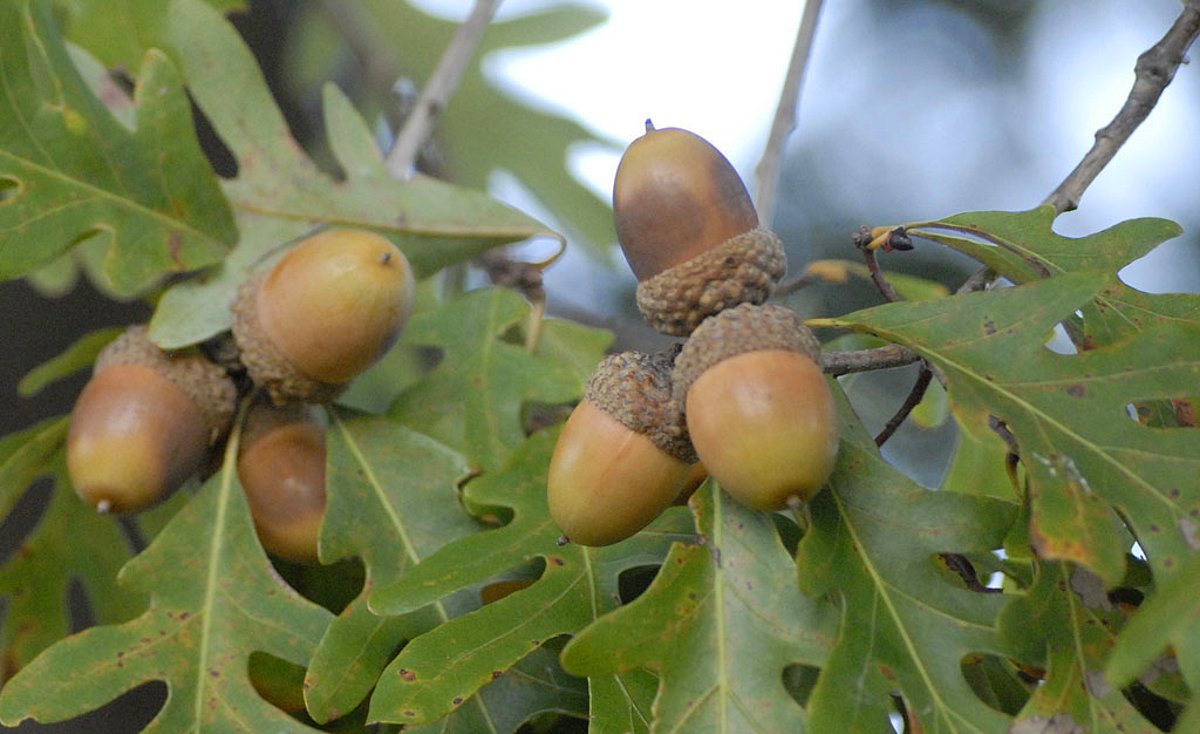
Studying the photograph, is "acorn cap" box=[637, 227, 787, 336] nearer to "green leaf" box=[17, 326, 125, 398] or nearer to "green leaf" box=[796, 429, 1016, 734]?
"green leaf" box=[796, 429, 1016, 734]

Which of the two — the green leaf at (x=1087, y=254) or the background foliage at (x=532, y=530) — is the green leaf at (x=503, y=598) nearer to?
the background foliage at (x=532, y=530)

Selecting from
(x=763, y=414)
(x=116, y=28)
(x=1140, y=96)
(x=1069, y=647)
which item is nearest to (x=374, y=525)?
(x=763, y=414)

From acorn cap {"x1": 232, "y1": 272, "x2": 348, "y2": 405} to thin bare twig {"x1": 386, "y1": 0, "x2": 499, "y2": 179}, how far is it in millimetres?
301

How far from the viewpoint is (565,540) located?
884mm

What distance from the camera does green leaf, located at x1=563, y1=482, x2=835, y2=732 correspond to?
0.79 meters

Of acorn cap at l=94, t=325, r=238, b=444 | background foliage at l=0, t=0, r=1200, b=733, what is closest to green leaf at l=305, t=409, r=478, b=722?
background foliage at l=0, t=0, r=1200, b=733

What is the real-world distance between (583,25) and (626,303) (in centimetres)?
97

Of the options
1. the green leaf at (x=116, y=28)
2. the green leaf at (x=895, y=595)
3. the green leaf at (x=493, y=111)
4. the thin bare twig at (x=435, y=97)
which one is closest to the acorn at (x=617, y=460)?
the green leaf at (x=895, y=595)

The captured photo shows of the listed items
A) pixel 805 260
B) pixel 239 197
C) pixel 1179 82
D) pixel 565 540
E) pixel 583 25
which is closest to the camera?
pixel 565 540

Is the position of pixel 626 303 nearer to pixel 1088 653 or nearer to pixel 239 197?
pixel 239 197

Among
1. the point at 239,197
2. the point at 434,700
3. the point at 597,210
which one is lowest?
the point at 597,210

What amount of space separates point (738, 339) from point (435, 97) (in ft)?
2.80

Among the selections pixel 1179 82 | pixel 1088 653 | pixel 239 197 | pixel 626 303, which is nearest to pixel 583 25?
pixel 626 303

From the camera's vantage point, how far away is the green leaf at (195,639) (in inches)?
37.9
